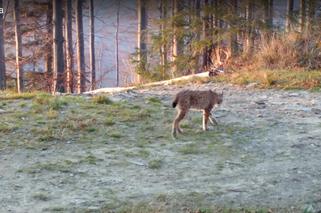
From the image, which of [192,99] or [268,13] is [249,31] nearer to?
[268,13]

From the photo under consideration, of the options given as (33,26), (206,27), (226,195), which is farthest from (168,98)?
(33,26)

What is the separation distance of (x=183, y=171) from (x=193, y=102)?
1.84 meters

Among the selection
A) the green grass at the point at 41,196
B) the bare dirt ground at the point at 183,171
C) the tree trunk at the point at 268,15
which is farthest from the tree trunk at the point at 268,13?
the green grass at the point at 41,196

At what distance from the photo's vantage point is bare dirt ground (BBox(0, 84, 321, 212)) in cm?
527

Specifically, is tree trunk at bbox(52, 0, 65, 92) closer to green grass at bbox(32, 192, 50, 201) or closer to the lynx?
the lynx

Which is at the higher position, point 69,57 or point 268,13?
point 268,13

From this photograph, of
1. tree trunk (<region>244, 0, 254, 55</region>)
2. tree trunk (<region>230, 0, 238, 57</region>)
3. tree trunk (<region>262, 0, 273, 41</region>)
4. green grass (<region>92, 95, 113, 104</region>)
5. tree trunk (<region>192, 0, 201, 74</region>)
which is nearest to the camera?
green grass (<region>92, 95, 113, 104</region>)

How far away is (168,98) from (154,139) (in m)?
3.12

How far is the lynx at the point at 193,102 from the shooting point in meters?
7.82

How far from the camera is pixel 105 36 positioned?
40.1 m

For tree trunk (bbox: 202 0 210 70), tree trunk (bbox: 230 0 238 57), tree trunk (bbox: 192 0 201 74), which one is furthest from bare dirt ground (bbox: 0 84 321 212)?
tree trunk (bbox: 192 0 201 74)

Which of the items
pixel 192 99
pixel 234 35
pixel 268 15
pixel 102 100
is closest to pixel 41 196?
pixel 192 99

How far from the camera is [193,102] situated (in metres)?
7.91

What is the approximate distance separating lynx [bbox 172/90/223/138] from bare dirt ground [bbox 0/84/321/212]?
214mm
